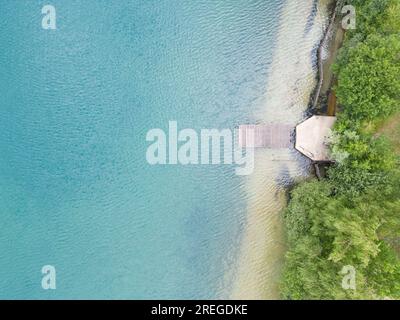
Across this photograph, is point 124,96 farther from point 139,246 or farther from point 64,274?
point 64,274

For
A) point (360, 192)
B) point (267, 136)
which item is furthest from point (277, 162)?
point (360, 192)

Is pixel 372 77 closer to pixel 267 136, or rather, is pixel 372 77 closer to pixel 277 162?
pixel 267 136

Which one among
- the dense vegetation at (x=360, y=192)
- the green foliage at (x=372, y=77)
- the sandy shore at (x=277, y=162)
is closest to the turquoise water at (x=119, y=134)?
the sandy shore at (x=277, y=162)

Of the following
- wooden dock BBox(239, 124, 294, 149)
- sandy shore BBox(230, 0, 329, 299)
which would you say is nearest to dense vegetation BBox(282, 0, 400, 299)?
sandy shore BBox(230, 0, 329, 299)

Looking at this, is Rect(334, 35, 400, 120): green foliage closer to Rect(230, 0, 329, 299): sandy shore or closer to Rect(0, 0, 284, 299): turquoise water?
Rect(230, 0, 329, 299): sandy shore

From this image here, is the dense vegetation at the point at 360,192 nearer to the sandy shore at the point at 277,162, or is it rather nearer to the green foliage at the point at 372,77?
the green foliage at the point at 372,77

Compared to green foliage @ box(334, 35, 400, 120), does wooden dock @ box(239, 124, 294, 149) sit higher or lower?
lower
